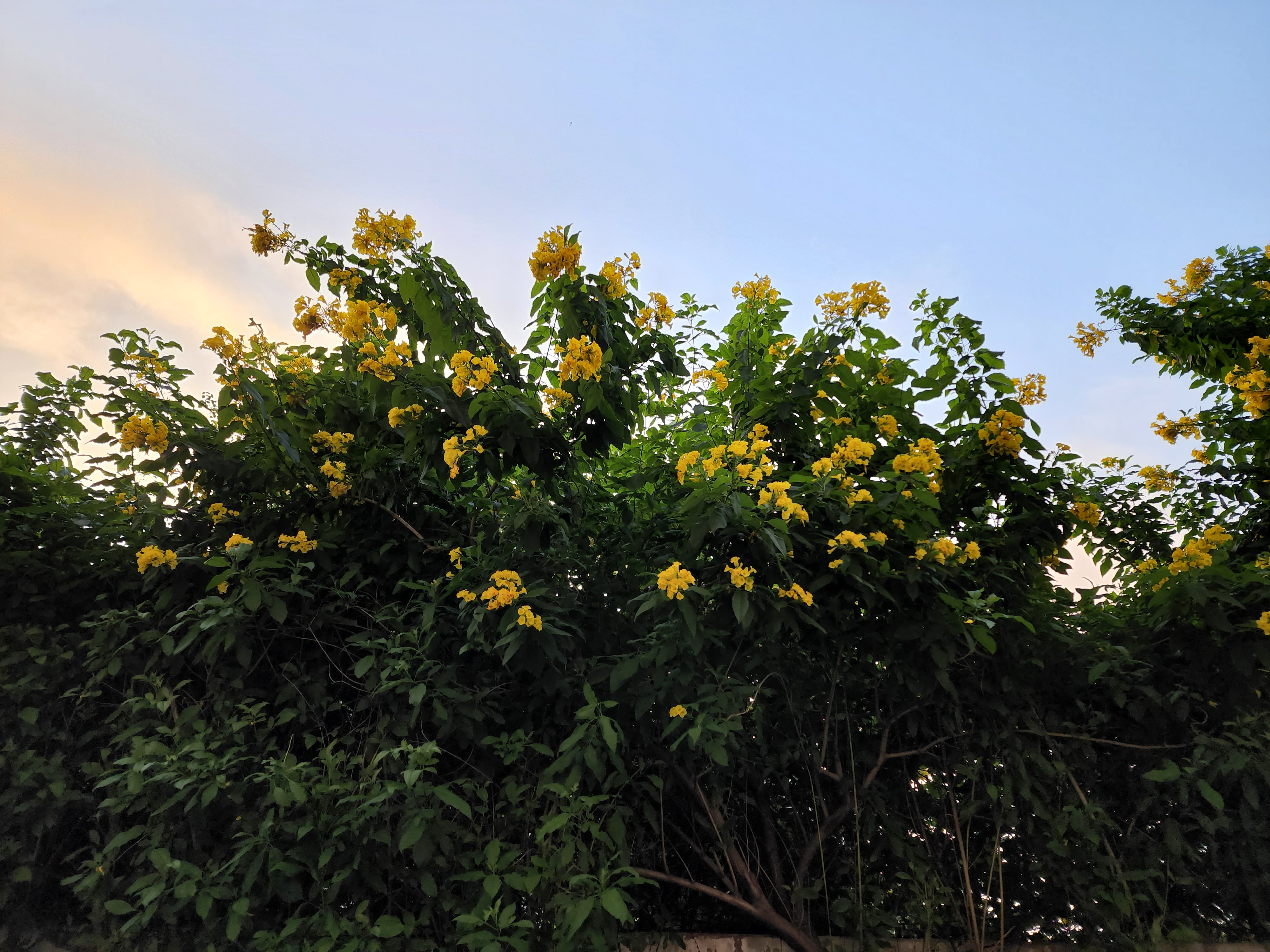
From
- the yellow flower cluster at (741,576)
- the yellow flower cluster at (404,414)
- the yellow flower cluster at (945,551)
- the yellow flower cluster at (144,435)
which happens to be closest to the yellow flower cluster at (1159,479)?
the yellow flower cluster at (945,551)

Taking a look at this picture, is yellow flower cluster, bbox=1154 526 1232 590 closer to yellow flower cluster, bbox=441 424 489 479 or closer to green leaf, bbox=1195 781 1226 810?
green leaf, bbox=1195 781 1226 810

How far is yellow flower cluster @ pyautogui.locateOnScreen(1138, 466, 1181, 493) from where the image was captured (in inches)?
119

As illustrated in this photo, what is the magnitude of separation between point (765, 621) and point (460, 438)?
3.76 ft

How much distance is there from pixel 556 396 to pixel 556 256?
451 mm

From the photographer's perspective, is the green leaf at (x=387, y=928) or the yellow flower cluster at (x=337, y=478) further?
the yellow flower cluster at (x=337, y=478)

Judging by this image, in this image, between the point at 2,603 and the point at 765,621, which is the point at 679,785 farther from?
the point at 2,603

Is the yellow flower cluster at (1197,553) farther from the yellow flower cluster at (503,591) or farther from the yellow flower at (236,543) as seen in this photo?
the yellow flower at (236,543)

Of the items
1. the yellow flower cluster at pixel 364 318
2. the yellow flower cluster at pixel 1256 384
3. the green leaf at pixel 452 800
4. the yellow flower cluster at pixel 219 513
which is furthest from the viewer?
the yellow flower cluster at pixel 1256 384

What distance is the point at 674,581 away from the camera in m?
2.10

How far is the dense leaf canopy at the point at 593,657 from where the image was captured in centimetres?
226

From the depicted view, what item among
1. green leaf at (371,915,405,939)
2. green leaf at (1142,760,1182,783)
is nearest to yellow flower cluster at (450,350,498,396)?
green leaf at (371,915,405,939)

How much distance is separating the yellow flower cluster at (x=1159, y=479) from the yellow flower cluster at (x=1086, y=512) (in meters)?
0.56


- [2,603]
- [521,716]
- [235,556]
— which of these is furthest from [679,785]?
[2,603]

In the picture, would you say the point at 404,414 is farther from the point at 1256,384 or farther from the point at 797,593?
the point at 1256,384
